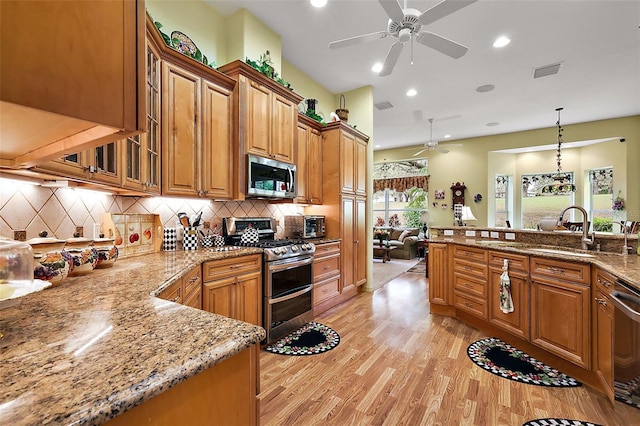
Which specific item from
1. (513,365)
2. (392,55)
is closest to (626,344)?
(513,365)

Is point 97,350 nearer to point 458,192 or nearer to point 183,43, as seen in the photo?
point 183,43

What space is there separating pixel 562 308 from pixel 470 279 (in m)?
0.97

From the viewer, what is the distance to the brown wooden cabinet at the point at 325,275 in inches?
137

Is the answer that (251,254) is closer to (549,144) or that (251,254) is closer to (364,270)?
(364,270)

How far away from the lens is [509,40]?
3502 millimetres

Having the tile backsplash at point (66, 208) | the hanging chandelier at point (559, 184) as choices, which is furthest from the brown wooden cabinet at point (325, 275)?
the hanging chandelier at point (559, 184)

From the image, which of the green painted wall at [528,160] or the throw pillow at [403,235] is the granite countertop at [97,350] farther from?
the green painted wall at [528,160]

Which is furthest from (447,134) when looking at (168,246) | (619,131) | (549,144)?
(168,246)

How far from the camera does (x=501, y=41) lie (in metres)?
3.51

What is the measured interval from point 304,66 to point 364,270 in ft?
10.9

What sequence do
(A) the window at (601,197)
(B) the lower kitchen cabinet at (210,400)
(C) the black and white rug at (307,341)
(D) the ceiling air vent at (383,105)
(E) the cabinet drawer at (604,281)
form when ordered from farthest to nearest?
(A) the window at (601,197)
(D) the ceiling air vent at (383,105)
(C) the black and white rug at (307,341)
(E) the cabinet drawer at (604,281)
(B) the lower kitchen cabinet at (210,400)

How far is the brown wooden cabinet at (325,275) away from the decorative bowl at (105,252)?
212 cm

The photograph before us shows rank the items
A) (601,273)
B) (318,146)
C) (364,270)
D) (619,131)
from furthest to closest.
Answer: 1. (619,131)
2. (364,270)
3. (318,146)
4. (601,273)

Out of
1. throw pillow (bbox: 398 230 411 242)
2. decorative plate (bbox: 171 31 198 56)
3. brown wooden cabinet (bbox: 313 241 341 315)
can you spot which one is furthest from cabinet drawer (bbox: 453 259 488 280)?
throw pillow (bbox: 398 230 411 242)
